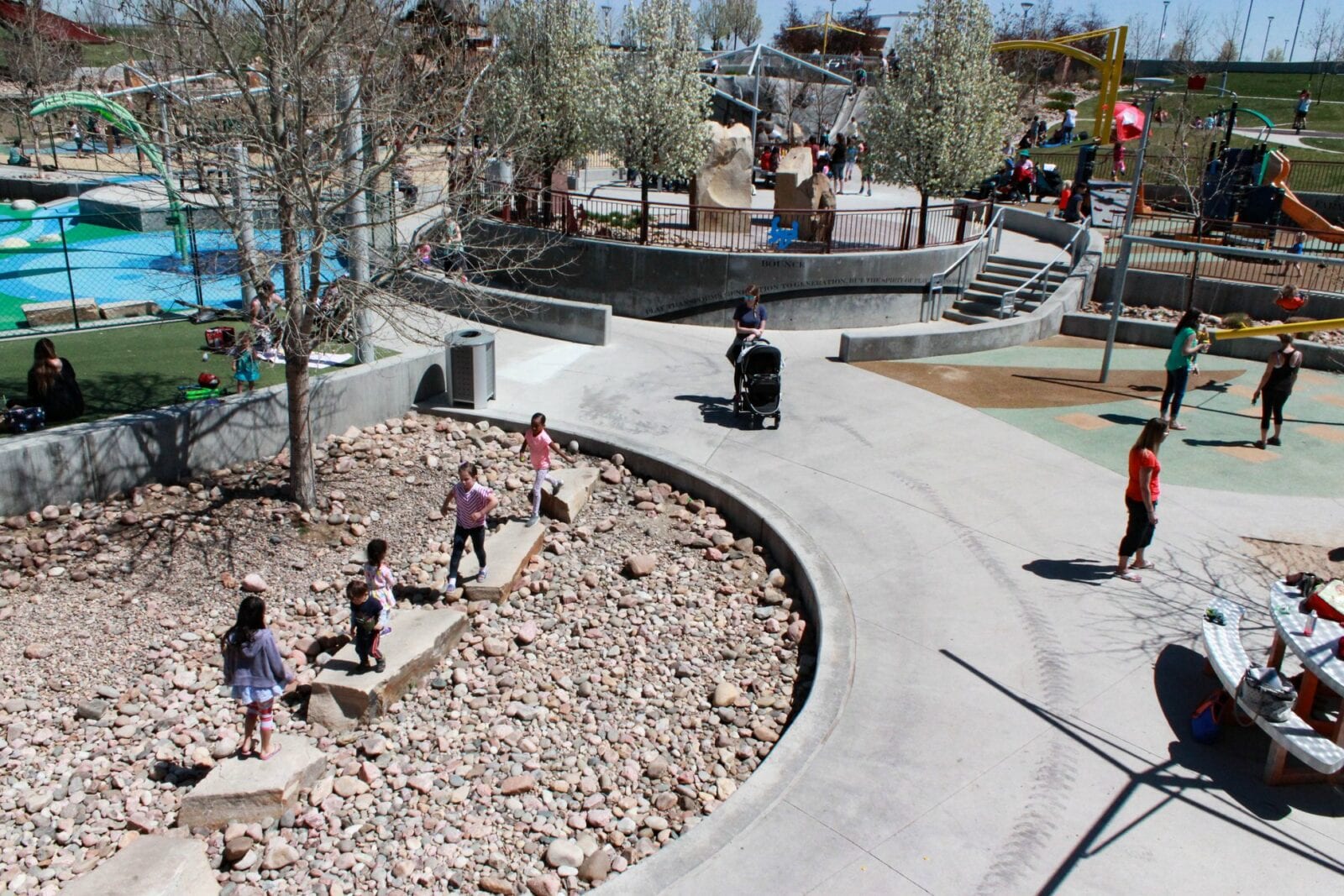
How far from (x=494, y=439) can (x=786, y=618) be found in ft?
16.9

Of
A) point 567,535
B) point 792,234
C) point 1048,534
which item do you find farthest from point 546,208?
point 1048,534

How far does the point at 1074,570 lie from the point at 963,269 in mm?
12323

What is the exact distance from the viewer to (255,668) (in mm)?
6953

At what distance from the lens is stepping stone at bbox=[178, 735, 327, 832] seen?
21.7ft

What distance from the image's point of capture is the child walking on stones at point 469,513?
9008mm

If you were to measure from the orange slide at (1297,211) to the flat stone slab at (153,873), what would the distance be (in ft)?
72.4

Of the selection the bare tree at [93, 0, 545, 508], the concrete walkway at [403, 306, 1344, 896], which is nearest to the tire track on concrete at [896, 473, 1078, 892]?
the concrete walkway at [403, 306, 1344, 896]

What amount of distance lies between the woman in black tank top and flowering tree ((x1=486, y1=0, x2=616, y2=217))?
12.9m

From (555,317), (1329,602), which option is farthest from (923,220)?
(1329,602)

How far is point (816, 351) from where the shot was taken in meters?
17.0

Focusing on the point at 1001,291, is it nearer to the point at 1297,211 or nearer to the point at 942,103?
the point at 942,103

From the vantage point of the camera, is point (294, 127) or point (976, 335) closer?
point (294, 127)

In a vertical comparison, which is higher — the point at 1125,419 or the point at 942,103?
the point at 942,103

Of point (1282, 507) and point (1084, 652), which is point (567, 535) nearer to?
point (1084, 652)
